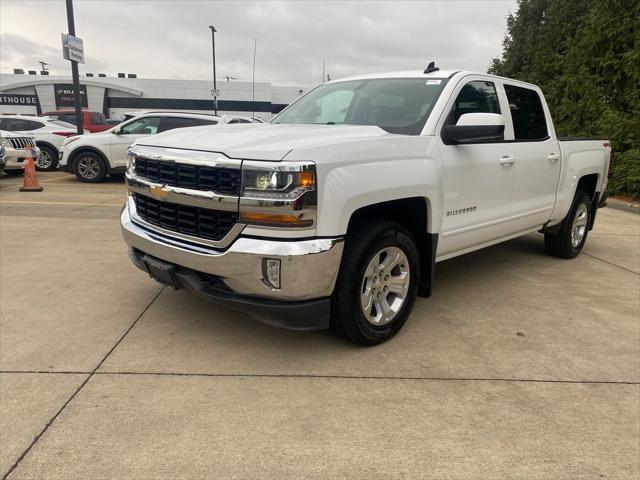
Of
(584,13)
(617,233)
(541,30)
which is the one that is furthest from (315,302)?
(541,30)

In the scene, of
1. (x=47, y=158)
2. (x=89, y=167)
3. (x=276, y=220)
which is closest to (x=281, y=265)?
(x=276, y=220)

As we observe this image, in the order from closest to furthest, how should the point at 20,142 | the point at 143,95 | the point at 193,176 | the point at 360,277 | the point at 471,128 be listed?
1. the point at 193,176
2. the point at 360,277
3. the point at 471,128
4. the point at 20,142
5. the point at 143,95

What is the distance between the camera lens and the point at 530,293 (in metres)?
4.64

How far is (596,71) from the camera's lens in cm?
1190

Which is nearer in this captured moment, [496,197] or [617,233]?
[496,197]

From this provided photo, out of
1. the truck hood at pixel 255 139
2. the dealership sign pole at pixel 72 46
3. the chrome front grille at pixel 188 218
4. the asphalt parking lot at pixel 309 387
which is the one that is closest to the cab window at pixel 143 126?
the dealership sign pole at pixel 72 46

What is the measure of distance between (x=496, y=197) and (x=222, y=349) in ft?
8.56

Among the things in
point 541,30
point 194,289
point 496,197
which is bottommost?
point 194,289

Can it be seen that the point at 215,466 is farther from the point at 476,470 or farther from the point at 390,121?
the point at 390,121

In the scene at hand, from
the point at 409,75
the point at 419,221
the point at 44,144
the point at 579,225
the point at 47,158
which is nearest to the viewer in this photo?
the point at 419,221

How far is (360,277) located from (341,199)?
541 mm

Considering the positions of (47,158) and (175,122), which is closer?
(175,122)

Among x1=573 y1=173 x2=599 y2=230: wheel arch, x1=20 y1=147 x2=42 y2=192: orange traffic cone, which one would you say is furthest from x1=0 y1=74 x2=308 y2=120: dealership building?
x1=573 y1=173 x2=599 y2=230: wheel arch

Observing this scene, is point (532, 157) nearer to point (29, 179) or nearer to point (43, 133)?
point (29, 179)
